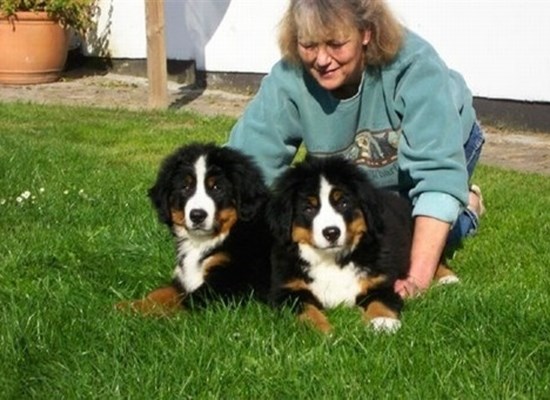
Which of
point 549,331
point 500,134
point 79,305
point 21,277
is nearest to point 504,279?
point 549,331

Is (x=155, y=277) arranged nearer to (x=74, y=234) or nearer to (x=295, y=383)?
(x=74, y=234)

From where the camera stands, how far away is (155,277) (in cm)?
476

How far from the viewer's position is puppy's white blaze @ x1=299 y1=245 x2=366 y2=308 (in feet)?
13.6

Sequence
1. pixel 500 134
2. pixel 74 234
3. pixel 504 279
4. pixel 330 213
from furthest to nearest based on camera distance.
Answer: pixel 500 134 → pixel 74 234 → pixel 504 279 → pixel 330 213

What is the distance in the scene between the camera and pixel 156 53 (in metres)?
10.5

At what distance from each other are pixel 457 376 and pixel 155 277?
6.00 feet

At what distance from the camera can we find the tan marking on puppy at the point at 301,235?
13.4 feet

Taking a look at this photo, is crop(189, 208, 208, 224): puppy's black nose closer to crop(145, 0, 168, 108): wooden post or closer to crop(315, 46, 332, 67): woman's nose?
crop(315, 46, 332, 67): woman's nose

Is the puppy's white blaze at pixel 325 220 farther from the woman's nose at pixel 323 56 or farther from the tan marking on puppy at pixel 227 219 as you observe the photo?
the woman's nose at pixel 323 56

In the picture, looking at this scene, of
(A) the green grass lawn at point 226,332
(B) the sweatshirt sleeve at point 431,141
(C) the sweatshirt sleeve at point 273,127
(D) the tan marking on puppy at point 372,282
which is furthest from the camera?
(C) the sweatshirt sleeve at point 273,127

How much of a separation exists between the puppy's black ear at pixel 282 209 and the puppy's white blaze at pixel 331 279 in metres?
0.09

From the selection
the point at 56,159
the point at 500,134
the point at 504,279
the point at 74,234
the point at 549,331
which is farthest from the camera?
the point at 500,134

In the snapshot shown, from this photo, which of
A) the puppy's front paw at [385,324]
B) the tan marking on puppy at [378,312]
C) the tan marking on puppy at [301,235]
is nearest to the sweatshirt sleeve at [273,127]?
the tan marking on puppy at [301,235]

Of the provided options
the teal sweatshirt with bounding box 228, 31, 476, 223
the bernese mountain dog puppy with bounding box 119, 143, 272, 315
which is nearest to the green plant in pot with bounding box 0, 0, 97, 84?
the teal sweatshirt with bounding box 228, 31, 476, 223
